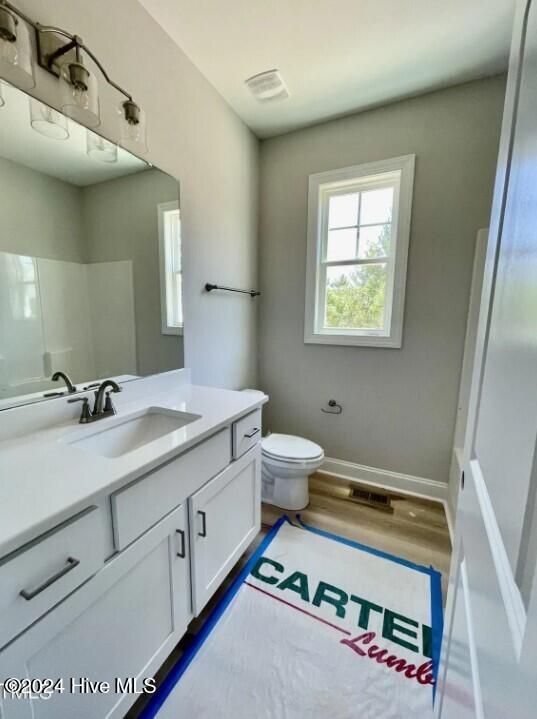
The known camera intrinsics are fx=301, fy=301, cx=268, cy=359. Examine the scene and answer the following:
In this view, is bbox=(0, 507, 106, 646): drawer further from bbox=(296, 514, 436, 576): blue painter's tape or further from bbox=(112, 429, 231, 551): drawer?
bbox=(296, 514, 436, 576): blue painter's tape

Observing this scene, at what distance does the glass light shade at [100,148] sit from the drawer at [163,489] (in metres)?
1.24

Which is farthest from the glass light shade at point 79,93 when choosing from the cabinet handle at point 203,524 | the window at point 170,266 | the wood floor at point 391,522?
the wood floor at point 391,522

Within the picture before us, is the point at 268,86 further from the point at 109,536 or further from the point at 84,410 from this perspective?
the point at 109,536

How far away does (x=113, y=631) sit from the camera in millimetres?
827

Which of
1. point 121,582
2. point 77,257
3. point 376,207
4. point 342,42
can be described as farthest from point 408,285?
point 121,582

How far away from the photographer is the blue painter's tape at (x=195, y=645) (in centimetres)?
101

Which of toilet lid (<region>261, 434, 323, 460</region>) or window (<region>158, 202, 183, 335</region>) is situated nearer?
window (<region>158, 202, 183, 335</region>)

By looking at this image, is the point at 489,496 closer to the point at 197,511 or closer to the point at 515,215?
the point at 515,215

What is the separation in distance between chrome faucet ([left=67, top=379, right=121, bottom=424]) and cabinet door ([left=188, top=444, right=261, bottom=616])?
511 millimetres

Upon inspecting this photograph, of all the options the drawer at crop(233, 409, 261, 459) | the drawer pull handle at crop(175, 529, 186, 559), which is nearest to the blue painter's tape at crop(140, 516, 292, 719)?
the drawer pull handle at crop(175, 529, 186, 559)

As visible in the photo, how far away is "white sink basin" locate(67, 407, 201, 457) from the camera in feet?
3.69

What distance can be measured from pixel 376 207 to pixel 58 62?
1.87 m

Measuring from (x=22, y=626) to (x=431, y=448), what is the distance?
2.26 meters

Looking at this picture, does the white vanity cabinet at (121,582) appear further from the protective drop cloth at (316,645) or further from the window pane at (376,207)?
the window pane at (376,207)
